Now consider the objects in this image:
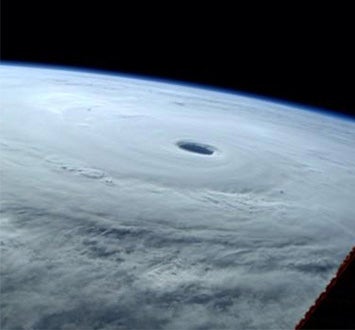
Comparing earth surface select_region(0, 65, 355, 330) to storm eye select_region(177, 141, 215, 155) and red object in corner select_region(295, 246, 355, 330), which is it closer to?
storm eye select_region(177, 141, 215, 155)


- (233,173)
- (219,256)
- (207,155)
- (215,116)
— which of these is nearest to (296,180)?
(233,173)

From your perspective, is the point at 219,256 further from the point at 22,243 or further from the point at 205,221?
the point at 22,243

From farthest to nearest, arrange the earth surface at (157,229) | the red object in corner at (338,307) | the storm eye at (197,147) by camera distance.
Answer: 1. the storm eye at (197,147)
2. the earth surface at (157,229)
3. the red object in corner at (338,307)

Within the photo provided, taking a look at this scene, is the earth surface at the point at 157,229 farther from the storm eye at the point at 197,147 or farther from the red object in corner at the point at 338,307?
the red object in corner at the point at 338,307

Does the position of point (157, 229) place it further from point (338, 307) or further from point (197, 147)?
point (197, 147)

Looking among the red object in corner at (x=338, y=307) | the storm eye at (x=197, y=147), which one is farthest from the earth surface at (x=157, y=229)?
the red object in corner at (x=338, y=307)

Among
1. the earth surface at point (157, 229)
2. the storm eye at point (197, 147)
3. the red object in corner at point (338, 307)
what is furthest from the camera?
the storm eye at point (197, 147)
